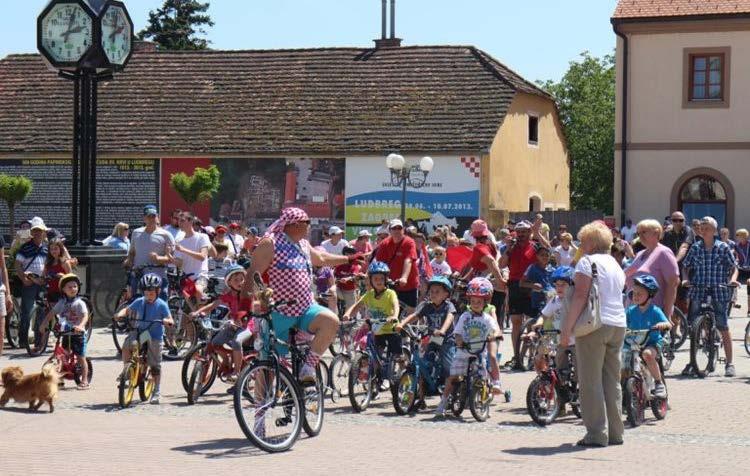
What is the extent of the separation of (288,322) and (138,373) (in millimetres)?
2900

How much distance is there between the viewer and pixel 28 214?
45625 mm

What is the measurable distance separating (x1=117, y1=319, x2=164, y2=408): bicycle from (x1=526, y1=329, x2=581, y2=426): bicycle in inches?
145

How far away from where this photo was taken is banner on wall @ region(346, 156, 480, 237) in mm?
42094

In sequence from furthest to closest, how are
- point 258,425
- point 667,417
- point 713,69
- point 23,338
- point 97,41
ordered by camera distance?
point 713,69 → point 97,41 → point 23,338 → point 667,417 → point 258,425

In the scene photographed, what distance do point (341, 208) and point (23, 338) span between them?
78.6 feet

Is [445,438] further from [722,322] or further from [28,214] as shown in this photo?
[28,214]

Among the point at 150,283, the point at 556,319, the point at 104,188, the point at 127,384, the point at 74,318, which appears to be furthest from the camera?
the point at 104,188

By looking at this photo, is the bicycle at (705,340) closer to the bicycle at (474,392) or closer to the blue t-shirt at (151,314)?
the bicycle at (474,392)

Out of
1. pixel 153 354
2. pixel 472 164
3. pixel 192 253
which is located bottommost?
pixel 153 354

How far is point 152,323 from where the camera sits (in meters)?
14.8

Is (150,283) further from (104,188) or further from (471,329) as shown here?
(104,188)

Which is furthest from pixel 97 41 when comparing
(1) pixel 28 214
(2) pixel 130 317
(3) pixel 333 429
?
(1) pixel 28 214

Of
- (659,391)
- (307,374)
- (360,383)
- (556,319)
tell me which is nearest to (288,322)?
(307,374)

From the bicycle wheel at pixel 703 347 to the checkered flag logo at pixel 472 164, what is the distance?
80.8 feet
